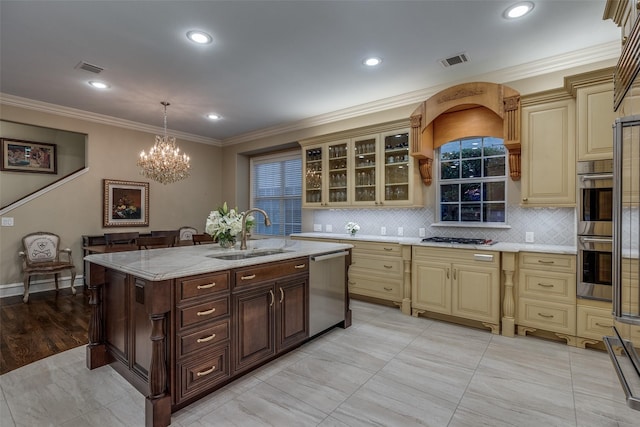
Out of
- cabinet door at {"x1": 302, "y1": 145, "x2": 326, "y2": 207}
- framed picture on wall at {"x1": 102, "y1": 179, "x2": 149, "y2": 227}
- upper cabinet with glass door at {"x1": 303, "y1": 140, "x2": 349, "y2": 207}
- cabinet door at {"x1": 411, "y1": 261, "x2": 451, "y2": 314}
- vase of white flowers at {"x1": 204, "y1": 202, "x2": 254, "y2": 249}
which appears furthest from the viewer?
framed picture on wall at {"x1": 102, "y1": 179, "x2": 149, "y2": 227}

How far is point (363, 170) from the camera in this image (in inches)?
187

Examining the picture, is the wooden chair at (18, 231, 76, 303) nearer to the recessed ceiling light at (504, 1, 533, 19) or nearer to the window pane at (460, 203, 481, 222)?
the window pane at (460, 203, 481, 222)

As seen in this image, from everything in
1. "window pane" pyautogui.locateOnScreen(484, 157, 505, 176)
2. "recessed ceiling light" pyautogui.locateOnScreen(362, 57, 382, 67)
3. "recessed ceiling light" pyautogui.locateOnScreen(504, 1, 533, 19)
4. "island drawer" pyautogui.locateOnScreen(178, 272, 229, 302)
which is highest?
"recessed ceiling light" pyautogui.locateOnScreen(362, 57, 382, 67)

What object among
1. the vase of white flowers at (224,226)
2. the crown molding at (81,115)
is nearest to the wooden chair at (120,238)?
the crown molding at (81,115)

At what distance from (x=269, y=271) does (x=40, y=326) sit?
297 centimetres

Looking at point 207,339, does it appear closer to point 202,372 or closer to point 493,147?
point 202,372

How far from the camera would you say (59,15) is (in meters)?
2.63

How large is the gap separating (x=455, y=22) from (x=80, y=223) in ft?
20.2

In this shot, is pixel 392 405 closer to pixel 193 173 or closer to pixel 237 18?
pixel 237 18

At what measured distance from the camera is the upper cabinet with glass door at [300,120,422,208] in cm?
433

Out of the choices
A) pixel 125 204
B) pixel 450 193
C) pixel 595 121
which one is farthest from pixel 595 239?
pixel 125 204

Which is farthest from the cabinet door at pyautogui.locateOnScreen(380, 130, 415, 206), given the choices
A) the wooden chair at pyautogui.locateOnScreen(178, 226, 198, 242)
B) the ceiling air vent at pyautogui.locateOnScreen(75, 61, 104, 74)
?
the wooden chair at pyautogui.locateOnScreen(178, 226, 198, 242)

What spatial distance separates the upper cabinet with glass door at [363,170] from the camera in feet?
14.2

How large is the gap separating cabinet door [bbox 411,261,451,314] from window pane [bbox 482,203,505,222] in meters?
0.97
